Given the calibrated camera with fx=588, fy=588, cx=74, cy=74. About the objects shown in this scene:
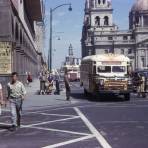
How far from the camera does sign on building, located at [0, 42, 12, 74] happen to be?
30.5 m

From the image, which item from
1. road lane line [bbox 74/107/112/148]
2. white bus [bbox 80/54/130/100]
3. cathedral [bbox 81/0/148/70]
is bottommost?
road lane line [bbox 74/107/112/148]

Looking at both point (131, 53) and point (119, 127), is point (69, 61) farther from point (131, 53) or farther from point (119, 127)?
point (119, 127)

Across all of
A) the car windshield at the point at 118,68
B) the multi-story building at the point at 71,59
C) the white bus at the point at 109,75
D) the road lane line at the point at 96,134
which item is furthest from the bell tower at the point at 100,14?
the road lane line at the point at 96,134

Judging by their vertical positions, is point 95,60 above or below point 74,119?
above

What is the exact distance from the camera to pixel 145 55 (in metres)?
190

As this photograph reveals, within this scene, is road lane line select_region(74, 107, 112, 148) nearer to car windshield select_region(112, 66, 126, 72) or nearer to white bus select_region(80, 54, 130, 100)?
white bus select_region(80, 54, 130, 100)

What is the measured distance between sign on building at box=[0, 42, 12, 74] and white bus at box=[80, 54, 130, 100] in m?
5.13

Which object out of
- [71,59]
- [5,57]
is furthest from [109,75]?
[71,59]

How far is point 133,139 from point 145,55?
177 metres

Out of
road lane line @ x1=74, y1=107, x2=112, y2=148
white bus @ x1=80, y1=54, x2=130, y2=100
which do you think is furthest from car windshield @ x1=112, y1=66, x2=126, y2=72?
road lane line @ x1=74, y1=107, x2=112, y2=148

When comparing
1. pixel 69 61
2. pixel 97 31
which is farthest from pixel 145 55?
pixel 69 61

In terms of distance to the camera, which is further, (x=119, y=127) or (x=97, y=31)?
(x=97, y=31)

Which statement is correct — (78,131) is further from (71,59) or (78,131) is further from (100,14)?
(100,14)

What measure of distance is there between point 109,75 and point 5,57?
6.03 metres
